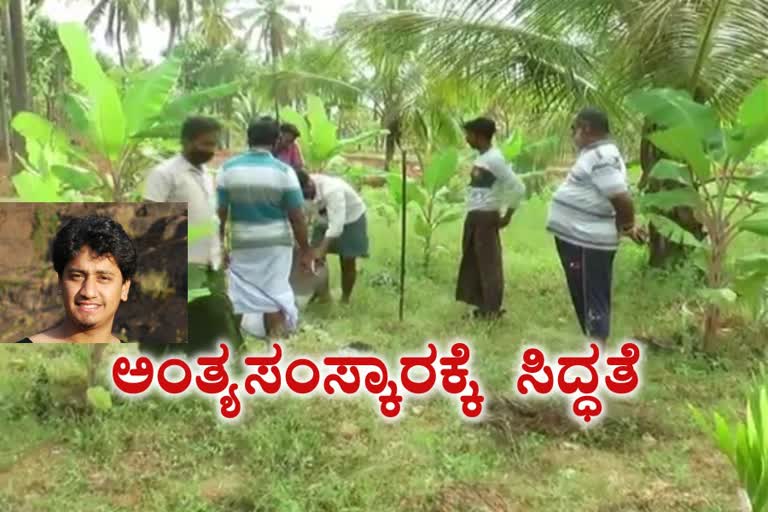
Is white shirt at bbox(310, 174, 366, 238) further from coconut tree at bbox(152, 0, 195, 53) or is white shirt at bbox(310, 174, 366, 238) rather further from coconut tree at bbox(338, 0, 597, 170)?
coconut tree at bbox(152, 0, 195, 53)

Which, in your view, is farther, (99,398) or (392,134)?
(392,134)

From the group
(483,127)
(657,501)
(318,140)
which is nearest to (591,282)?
(483,127)

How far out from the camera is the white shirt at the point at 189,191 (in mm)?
3867

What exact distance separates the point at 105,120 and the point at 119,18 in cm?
2671

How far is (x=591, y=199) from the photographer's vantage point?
453 cm

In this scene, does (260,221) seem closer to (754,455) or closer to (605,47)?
(754,455)

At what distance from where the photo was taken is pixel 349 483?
3281 mm

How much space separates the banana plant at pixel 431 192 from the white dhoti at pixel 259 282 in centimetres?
277

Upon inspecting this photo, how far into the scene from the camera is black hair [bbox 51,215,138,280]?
2658 millimetres

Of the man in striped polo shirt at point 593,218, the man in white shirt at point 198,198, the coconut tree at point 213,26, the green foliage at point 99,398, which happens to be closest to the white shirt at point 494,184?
the man in striped polo shirt at point 593,218

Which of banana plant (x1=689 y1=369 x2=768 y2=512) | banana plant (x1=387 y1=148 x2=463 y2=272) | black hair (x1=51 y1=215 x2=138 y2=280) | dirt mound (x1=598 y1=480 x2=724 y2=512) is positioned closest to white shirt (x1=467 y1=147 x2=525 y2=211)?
banana plant (x1=387 y1=148 x2=463 y2=272)

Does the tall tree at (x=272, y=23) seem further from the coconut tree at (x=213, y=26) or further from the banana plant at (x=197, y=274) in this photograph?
the banana plant at (x=197, y=274)

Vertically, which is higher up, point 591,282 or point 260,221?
point 260,221

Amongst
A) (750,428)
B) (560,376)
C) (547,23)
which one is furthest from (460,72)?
(750,428)
